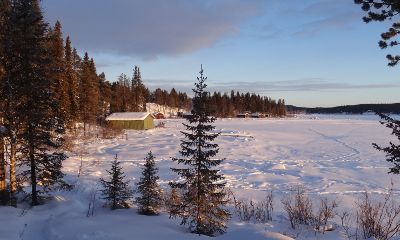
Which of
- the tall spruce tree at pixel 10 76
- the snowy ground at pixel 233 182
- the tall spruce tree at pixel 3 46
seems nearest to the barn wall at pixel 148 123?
the snowy ground at pixel 233 182

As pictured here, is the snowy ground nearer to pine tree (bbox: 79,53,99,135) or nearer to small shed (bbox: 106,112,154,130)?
pine tree (bbox: 79,53,99,135)

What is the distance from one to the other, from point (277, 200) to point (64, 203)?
9374 mm

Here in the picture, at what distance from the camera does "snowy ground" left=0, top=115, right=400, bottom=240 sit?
1037 cm

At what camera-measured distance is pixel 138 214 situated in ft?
45.6

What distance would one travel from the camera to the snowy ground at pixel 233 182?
10.4 m

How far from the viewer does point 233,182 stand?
911 inches

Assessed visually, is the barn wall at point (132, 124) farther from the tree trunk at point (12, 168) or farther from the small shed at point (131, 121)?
the tree trunk at point (12, 168)

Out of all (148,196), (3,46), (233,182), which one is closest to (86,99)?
(233,182)

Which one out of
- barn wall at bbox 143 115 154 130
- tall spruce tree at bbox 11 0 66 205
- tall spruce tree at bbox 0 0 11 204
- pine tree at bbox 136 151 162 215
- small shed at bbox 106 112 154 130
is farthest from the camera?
barn wall at bbox 143 115 154 130

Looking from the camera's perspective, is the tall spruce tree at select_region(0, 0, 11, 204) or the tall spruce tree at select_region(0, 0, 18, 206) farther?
the tall spruce tree at select_region(0, 0, 18, 206)

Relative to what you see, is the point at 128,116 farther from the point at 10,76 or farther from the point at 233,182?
the point at 10,76

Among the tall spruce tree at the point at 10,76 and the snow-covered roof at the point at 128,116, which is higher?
the tall spruce tree at the point at 10,76

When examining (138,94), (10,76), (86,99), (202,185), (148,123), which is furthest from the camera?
(138,94)

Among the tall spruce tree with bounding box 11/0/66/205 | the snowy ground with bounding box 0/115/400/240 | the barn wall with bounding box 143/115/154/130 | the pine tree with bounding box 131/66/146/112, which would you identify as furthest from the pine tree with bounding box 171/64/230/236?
the pine tree with bounding box 131/66/146/112
